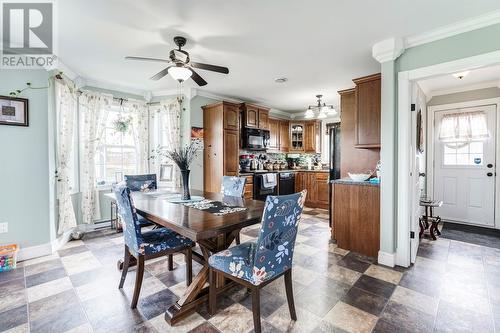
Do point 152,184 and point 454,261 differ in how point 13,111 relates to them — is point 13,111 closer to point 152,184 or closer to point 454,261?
point 152,184

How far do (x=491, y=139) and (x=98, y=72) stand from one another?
619 centimetres

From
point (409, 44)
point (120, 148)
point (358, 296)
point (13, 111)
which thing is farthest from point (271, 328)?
point (120, 148)

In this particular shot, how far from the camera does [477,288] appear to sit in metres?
2.16

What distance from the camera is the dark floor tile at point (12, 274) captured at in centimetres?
237

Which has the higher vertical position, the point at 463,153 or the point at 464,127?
the point at 464,127

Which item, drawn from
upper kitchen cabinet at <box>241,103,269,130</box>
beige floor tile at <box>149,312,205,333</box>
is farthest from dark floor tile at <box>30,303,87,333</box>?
upper kitchen cabinet at <box>241,103,269,130</box>

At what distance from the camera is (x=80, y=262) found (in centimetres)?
273

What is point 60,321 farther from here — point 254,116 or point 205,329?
point 254,116

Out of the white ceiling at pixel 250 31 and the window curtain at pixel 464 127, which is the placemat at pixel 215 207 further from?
the window curtain at pixel 464 127

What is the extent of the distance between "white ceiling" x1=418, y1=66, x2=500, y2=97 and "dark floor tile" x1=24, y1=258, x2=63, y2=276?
525 centimetres

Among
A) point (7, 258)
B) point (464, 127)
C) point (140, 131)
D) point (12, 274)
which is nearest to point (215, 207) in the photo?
point (12, 274)

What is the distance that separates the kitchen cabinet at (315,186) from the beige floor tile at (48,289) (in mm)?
4690

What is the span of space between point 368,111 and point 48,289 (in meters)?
3.81

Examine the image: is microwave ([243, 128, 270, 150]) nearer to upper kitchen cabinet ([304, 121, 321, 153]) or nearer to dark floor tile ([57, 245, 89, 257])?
upper kitchen cabinet ([304, 121, 321, 153])
